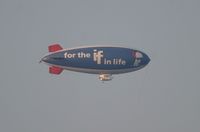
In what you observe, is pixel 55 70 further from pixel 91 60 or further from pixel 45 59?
pixel 91 60

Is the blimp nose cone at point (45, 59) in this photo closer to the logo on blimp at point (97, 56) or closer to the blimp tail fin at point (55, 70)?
the blimp tail fin at point (55, 70)

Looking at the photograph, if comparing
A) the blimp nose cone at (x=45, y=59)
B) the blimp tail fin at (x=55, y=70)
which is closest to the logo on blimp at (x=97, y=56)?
the blimp tail fin at (x=55, y=70)

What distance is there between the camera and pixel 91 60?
194750 millimetres

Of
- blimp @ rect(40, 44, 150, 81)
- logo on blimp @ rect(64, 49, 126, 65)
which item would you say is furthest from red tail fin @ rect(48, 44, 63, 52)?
logo on blimp @ rect(64, 49, 126, 65)

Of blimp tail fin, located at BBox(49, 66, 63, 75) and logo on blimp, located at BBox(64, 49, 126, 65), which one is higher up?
logo on blimp, located at BBox(64, 49, 126, 65)

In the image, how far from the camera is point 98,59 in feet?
639

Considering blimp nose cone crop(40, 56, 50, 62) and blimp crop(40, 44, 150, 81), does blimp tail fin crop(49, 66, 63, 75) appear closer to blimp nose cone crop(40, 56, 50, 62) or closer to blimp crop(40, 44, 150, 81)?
blimp crop(40, 44, 150, 81)

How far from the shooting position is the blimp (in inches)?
7667

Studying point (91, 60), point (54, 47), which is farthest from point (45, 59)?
point (91, 60)

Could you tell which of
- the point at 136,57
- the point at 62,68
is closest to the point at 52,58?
the point at 62,68

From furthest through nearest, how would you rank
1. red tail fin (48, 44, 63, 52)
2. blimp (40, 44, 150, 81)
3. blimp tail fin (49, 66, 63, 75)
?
1. red tail fin (48, 44, 63, 52)
2. blimp tail fin (49, 66, 63, 75)
3. blimp (40, 44, 150, 81)

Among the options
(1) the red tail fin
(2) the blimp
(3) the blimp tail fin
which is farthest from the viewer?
(1) the red tail fin

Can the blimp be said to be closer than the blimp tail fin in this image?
Yes

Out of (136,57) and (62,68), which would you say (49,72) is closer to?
(62,68)
